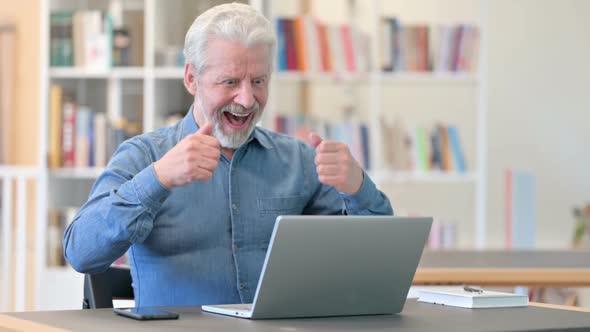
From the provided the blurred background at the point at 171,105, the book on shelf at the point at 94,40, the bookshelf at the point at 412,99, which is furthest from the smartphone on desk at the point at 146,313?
the bookshelf at the point at 412,99

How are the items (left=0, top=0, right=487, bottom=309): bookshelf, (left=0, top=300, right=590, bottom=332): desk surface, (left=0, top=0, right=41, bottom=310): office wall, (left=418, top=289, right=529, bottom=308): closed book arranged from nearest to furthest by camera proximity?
(left=0, top=300, right=590, bottom=332): desk surface < (left=418, top=289, right=529, bottom=308): closed book < (left=0, top=0, right=487, bottom=309): bookshelf < (left=0, top=0, right=41, bottom=310): office wall

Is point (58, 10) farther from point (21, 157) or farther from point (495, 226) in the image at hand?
point (495, 226)

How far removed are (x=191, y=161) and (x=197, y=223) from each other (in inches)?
14.4

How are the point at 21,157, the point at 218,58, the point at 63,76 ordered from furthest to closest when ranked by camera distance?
1. the point at 21,157
2. the point at 63,76
3. the point at 218,58

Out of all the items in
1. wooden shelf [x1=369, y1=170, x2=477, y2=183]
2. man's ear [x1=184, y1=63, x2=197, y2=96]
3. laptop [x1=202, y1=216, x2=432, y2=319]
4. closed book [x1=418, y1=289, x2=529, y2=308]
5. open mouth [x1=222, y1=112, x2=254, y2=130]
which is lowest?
Result: wooden shelf [x1=369, y1=170, x2=477, y2=183]

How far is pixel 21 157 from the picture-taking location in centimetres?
646

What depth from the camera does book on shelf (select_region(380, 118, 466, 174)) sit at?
16.8 ft

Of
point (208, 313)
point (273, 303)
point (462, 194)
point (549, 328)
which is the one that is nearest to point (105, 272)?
point (208, 313)

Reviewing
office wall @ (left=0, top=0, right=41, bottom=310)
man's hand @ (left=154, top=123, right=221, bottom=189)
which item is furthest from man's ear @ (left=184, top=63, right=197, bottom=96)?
office wall @ (left=0, top=0, right=41, bottom=310)

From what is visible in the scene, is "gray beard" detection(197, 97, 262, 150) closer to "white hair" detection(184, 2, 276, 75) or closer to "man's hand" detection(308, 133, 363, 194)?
"white hair" detection(184, 2, 276, 75)

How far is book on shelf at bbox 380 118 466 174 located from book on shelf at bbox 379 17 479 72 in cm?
29

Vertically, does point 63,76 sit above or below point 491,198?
above

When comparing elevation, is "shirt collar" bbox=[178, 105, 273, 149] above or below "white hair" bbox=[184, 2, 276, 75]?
below

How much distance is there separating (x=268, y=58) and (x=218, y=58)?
0.38ft
